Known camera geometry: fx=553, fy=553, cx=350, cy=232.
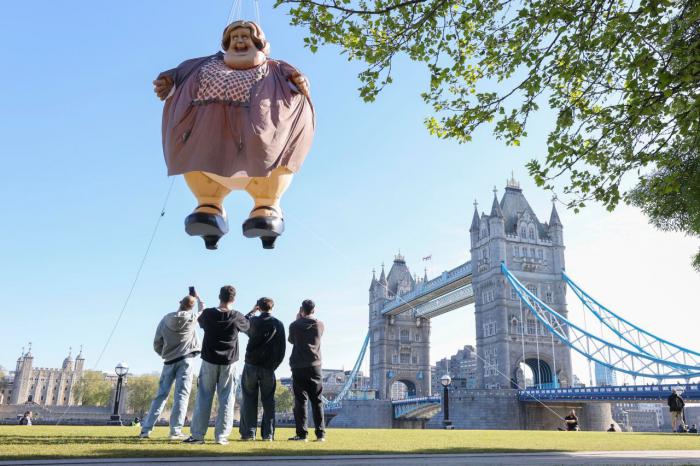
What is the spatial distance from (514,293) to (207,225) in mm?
41106

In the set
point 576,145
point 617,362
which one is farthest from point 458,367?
point 576,145

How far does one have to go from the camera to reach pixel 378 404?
4722 centimetres

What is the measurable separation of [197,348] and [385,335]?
194 ft

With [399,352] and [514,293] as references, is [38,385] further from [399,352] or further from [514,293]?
[514,293]

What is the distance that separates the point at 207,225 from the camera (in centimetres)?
398

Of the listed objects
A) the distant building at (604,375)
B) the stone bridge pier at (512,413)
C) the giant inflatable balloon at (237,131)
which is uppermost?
the distant building at (604,375)

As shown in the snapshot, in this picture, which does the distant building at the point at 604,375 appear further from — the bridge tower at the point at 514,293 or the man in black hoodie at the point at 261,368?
the man in black hoodie at the point at 261,368

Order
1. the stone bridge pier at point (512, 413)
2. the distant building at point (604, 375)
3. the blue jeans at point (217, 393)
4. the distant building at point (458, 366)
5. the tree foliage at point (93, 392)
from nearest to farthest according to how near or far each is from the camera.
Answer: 1. the blue jeans at point (217, 393)
2. the stone bridge pier at point (512, 413)
3. the distant building at point (604, 375)
4. the tree foliage at point (93, 392)
5. the distant building at point (458, 366)

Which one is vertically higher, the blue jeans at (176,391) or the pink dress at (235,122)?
the pink dress at (235,122)

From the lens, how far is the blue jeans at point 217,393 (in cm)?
472

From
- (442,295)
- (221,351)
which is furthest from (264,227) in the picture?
(442,295)

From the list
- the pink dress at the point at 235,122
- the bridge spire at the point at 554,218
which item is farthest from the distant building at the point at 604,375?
the pink dress at the point at 235,122

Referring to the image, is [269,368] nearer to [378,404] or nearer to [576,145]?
[576,145]

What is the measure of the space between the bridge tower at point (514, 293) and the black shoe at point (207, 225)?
39.2 m
